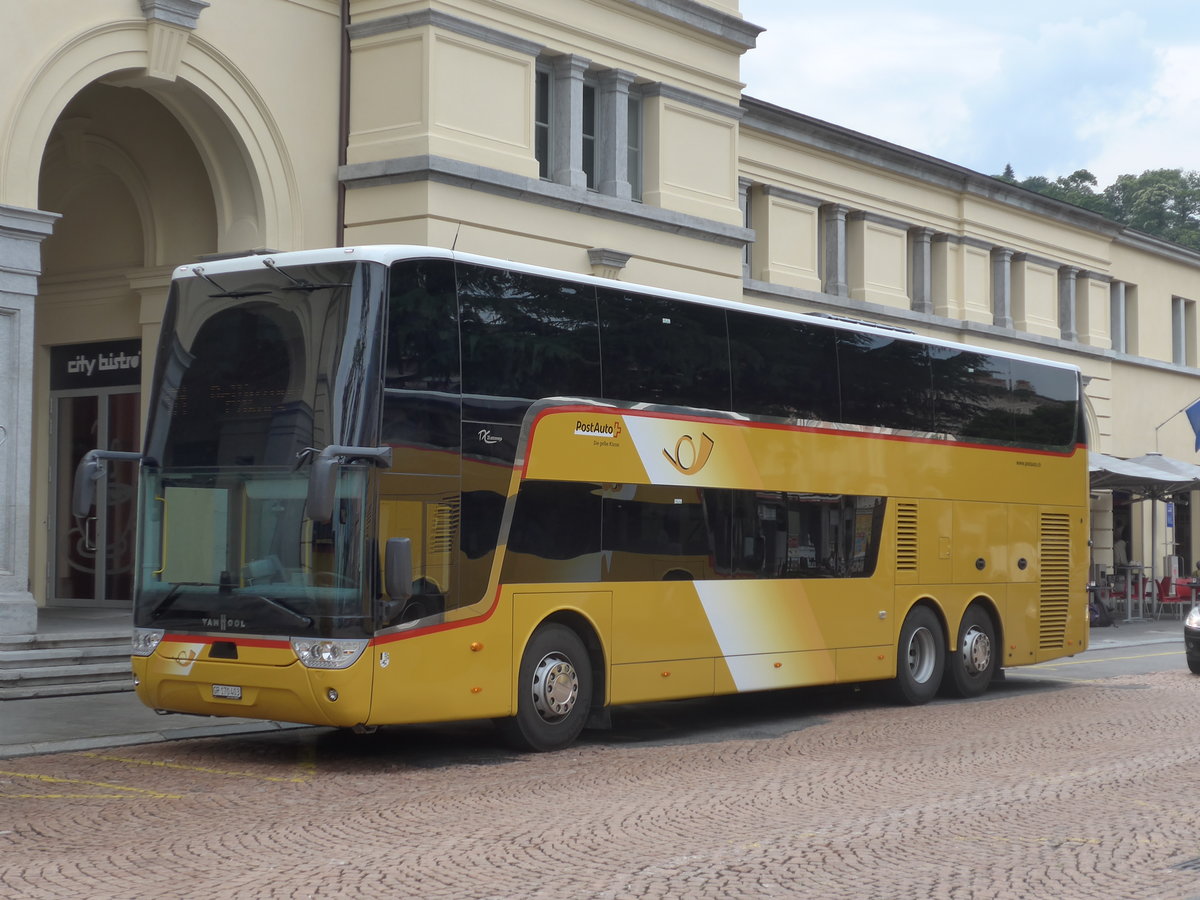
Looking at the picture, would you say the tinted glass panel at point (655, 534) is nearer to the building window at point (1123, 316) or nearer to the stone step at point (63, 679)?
the stone step at point (63, 679)

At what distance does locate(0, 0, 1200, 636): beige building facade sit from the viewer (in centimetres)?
1716

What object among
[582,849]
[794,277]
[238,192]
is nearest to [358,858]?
[582,849]

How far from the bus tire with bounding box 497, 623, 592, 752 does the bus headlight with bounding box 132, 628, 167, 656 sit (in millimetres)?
2690

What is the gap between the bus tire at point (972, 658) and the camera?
17828mm

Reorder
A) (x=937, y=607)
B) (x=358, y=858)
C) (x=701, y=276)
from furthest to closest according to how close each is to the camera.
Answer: (x=701, y=276)
(x=937, y=607)
(x=358, y=858)

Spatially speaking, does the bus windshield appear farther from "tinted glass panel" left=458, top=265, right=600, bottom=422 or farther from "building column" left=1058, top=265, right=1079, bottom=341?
"building column" left=1058, top=265, right=1079, bottom=341

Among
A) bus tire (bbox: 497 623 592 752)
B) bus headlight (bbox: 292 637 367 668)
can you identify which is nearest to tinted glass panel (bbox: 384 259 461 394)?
bus headlight (bbox: 292 637 367 668)

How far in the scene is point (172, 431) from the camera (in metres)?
12.1

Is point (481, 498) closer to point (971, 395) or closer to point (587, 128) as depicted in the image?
point (971, 395)

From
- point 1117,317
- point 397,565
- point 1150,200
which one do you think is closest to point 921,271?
point 1117,317

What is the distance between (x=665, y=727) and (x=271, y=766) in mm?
4436

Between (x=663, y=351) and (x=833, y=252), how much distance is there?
1837 cm

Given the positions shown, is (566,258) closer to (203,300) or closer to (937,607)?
(937,607)

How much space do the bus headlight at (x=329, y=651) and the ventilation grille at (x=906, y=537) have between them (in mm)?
7426
